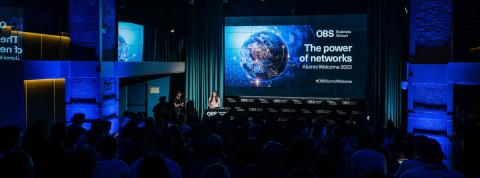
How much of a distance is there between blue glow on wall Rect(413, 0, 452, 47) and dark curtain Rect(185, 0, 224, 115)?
8.61 metres

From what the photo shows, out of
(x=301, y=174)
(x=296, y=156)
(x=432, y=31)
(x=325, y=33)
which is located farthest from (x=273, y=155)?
(x=325, y=33)

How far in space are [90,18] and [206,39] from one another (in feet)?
21.4

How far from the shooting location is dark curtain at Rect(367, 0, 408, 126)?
14195 mm

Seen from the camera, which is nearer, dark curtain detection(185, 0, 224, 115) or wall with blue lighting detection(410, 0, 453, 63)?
wall with blue lighting detection(410, 0, 453, 63)

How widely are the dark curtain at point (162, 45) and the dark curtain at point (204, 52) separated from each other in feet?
1.72

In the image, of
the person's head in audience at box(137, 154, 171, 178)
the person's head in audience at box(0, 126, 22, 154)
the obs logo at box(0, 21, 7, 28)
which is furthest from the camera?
the obs logo at box(0, 21, 7, 28)

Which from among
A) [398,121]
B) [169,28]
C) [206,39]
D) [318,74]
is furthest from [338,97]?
[169,28]

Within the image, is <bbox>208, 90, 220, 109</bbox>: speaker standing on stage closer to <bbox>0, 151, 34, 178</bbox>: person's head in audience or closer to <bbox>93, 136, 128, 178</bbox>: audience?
<bbox>93, 136, 128, 178</bbox>: audience

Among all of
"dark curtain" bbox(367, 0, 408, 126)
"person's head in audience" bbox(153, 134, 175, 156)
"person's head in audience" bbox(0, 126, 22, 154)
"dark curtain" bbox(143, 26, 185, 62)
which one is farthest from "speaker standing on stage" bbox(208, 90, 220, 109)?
"person's head in audience" bbox(0, 126, 22, 154)

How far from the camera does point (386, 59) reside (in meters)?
14.4

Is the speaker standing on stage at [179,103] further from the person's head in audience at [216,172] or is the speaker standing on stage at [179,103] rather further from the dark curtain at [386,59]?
the person's head in audience at [216,172]

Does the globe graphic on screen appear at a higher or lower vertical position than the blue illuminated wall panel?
higher

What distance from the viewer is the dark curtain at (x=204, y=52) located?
16.6m

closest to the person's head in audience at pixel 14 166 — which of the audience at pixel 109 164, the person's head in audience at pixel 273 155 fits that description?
the audience at pixel 109 164
